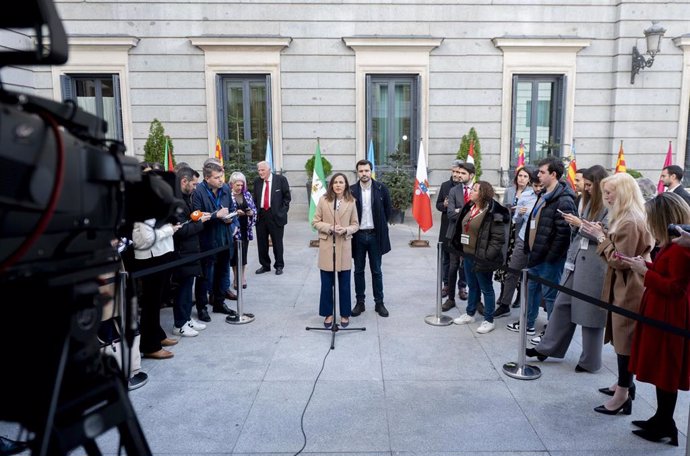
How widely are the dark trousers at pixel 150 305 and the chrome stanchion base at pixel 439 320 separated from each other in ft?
9.93

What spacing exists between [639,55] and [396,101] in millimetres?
6121

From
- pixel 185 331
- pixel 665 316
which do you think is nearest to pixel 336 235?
pixel 185 331

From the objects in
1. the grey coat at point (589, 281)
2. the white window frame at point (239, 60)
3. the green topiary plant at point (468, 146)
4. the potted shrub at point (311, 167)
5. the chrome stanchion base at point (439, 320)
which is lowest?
the chrome stanchion base at point (439, 320)

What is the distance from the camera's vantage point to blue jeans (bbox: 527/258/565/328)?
5422 millimetres

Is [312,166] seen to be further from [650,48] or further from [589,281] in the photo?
[589,281]

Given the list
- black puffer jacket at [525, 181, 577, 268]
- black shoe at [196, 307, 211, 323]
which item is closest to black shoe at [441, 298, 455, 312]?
black puffer jacket at [525, 181, 577, 268]

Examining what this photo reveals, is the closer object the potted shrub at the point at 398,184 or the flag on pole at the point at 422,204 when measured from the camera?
the flag on pole at the point at 422,204

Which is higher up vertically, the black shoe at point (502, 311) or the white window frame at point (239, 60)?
the white window frame at point (239, 60)

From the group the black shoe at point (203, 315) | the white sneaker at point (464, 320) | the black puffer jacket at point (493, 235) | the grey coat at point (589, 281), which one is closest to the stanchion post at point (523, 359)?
the grey coat at point (589, 281)

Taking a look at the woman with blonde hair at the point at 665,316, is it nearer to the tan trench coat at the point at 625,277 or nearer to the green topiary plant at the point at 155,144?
the tan trench coat at the point at 625,277

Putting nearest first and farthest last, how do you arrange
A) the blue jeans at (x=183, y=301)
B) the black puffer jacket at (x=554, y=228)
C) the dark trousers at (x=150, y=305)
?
the dark trousers at (x=150, y=305) → the black puffer jacket at (x=554, y=228) → the blue jeans at (x=183, y=301)

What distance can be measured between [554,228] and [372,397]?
254 cm

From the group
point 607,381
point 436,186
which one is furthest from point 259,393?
point 436,186

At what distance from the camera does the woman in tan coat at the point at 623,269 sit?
394 cm
